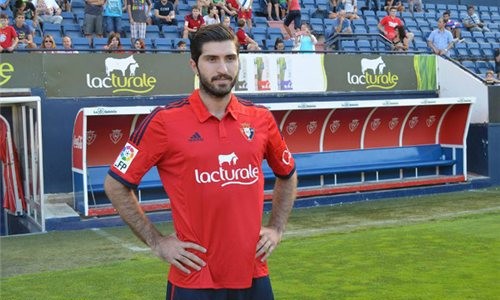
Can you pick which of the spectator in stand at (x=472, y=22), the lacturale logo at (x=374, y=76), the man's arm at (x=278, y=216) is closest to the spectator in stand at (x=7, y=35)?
the lacturale logo at (x=374, y=76)

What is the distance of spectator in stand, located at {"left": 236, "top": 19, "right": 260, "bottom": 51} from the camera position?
1609 cm

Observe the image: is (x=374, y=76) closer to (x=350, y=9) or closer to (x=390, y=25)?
(x=390, y=25)

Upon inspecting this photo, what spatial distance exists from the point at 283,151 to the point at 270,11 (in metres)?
16.4

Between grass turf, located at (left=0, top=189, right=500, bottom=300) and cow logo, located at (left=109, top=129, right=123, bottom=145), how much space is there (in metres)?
1.77

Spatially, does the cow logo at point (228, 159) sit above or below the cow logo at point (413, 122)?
above

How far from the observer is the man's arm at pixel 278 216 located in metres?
3.93

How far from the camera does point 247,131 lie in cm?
391

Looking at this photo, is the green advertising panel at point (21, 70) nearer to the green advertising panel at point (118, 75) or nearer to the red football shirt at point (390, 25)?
the green advertising panel at point (118, 75)

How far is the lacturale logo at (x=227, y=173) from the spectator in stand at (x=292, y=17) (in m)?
15.3

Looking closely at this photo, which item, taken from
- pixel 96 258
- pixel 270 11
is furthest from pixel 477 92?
pixel 96 258

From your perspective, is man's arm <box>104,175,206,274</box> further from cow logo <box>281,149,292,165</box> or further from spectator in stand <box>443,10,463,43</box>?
spectator in stand <box>443,10,463,43</box>

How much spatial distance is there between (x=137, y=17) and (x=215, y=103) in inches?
489

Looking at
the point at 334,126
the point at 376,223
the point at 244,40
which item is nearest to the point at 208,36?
the point at 376,223

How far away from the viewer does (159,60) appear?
14.0 m
